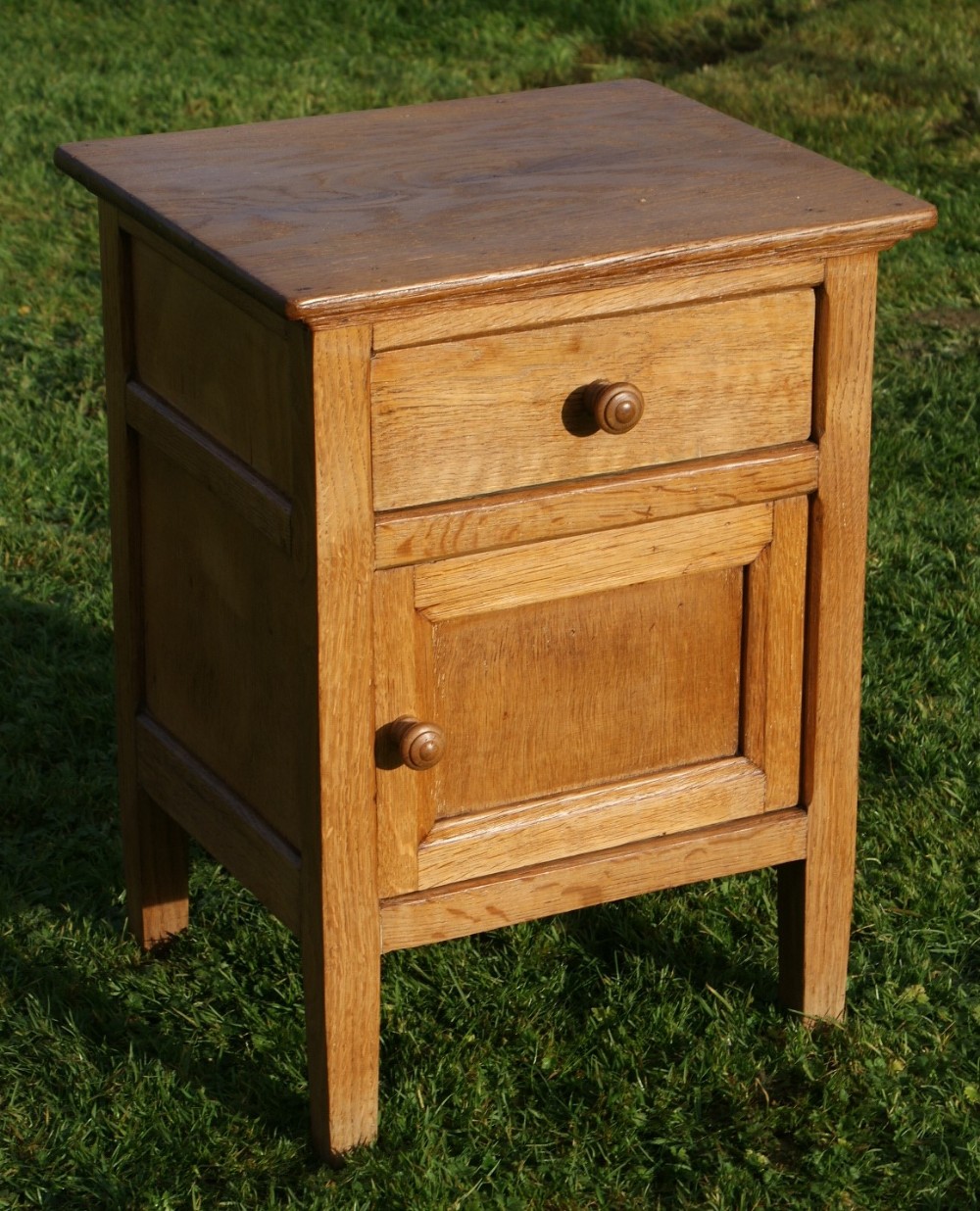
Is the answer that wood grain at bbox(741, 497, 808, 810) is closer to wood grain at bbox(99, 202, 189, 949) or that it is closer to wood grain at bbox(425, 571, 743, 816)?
wood grain at bbox(425, 571, 743, 816)

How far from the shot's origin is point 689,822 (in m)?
2.56

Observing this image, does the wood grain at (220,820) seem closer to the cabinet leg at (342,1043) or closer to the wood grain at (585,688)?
the cabinet leg at (342,1043)

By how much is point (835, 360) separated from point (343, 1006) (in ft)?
3.29

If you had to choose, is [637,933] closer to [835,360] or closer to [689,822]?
[689,822]

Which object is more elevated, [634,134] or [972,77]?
[634,134]

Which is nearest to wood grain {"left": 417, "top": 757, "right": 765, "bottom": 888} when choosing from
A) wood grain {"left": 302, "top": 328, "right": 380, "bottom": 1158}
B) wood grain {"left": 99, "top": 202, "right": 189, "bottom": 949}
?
wood grain {"left": 302, "top": 328, "right": 380, "bottom": 1158}

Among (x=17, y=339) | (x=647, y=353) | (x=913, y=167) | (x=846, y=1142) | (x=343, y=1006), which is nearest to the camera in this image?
(x=647, y=353)

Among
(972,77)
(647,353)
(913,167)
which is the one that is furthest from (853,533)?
(972,77)

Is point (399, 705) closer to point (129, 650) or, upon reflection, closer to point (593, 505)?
point (593, 505)

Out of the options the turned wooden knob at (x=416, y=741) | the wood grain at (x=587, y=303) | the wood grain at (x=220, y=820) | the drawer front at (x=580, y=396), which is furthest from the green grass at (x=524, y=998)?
the wood grain at (x=587, y=303)

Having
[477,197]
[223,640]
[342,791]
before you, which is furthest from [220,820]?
[477,197]

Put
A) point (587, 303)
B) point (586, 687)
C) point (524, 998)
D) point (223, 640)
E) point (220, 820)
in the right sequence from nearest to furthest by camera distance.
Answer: point (587, 303), point (586, 687), point (223, 640), point (220, 820), point (524, 998)

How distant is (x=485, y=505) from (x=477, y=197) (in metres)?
0.40

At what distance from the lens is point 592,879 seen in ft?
8.25
